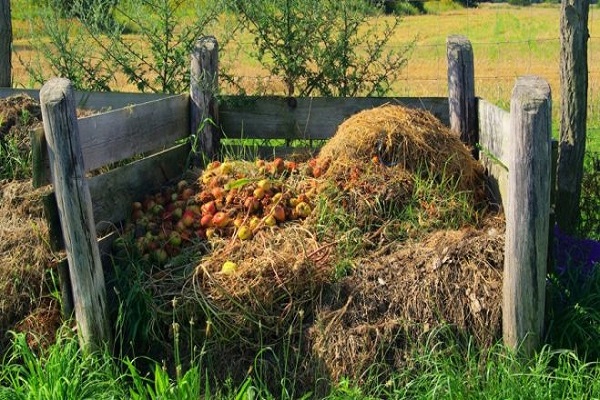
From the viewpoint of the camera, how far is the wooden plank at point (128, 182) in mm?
5098

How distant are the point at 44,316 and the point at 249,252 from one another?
126cm

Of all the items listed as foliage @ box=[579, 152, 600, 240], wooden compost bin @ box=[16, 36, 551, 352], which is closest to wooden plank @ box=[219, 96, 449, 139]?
wooden compost bin @ box=[16, 36, 551, 352]

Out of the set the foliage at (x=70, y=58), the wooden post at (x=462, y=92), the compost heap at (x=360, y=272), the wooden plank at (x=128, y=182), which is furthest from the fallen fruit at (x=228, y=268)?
the foliage at (x=70, y=58)

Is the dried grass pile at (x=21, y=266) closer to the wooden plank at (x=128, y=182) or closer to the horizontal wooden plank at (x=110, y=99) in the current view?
the wooden plank at (x=128, y=182)

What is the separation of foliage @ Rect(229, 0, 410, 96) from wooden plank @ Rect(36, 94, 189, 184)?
0.87 m

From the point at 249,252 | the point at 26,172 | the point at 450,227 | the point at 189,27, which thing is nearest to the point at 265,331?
the point at 249,252

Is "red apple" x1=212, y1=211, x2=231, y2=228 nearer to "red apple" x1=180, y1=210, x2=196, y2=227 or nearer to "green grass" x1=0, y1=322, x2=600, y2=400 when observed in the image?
"red apple" x1=180, y1=210, x2=196, y2=227

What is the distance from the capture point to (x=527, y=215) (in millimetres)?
4207

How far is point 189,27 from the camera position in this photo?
6508 mm

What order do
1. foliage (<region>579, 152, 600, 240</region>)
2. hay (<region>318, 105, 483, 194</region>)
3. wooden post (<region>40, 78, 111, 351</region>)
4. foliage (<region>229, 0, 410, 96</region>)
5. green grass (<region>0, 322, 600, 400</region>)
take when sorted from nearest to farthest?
green grass (<region>0, 322, 600, 400</region>), wooden post (<region>40, 78, 111, 351</region>), hay (<region>318, 105, 483, 194</region>), foliage (<region>579, 152, 600, 240</region>), foliage (<region>229, 0, 410, 96</region>)

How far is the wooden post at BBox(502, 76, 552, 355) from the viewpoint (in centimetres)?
417

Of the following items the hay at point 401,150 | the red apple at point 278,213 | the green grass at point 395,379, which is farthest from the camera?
the hay at point 401,150

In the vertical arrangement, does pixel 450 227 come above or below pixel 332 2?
below

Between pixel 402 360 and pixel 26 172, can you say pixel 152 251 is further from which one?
pixel 402 360
